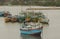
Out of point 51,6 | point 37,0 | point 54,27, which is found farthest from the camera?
point 37,0

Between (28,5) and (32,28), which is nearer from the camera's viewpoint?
(32,28)

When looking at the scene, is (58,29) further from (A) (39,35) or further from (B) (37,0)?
(B) (37,0)

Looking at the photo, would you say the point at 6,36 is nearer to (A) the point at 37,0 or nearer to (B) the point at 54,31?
(B) the point at 54,31

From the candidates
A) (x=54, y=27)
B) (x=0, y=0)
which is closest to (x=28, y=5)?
(x=0, y=0)

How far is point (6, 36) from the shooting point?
12.6 metres

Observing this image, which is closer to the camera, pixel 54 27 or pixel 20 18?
pixel 54 27

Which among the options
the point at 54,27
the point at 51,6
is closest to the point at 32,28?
the point at 54,27

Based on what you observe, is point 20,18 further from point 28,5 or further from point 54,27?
point 28,5

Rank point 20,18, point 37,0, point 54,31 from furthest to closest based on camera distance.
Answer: point 37,0 < point 20,18 < point 54,31

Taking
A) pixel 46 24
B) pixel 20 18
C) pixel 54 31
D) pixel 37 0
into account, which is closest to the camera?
pixel 54 31

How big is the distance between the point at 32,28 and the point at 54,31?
129 centimetres

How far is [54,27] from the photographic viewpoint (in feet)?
48.9

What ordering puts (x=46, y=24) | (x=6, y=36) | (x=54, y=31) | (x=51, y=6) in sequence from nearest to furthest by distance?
(x=6, y=36)
(x=54, y=31)
(x=46, y=24)
(x=51, y=6)

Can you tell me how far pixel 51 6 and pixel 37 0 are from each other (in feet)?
8.28
